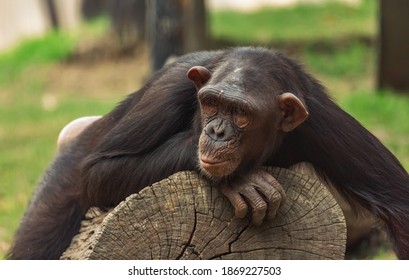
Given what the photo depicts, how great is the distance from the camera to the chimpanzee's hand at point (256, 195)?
4.08m

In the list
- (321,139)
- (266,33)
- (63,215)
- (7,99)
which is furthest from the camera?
(266,33)

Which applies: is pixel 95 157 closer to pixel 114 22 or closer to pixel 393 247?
pixel 393 247

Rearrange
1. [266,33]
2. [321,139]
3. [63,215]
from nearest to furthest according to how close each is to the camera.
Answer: [321,139]
[63,215]
[266,33]

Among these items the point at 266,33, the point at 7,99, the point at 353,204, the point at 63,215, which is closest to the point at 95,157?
the point at 63,215

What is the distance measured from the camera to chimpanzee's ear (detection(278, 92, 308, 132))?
13.8 feet

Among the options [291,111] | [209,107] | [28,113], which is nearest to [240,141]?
[209,107]

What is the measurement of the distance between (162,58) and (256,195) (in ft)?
17.7

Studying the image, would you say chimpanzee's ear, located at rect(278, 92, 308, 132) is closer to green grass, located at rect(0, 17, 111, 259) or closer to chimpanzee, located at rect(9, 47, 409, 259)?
chimpanzee, located at rect(9, 47, 409, 259)

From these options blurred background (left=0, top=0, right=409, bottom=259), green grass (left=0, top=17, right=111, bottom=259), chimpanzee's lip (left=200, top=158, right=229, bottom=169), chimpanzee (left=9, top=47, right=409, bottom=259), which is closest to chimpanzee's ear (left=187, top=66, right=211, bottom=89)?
chimpanzee (left=9, top=47, right=409, bottom=259)

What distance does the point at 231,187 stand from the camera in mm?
4176

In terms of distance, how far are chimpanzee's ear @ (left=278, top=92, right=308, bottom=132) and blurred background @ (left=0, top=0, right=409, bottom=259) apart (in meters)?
2.76

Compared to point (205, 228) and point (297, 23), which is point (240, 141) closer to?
point (205, 228)

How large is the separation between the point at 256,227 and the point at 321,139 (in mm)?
645

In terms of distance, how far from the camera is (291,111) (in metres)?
4.26
